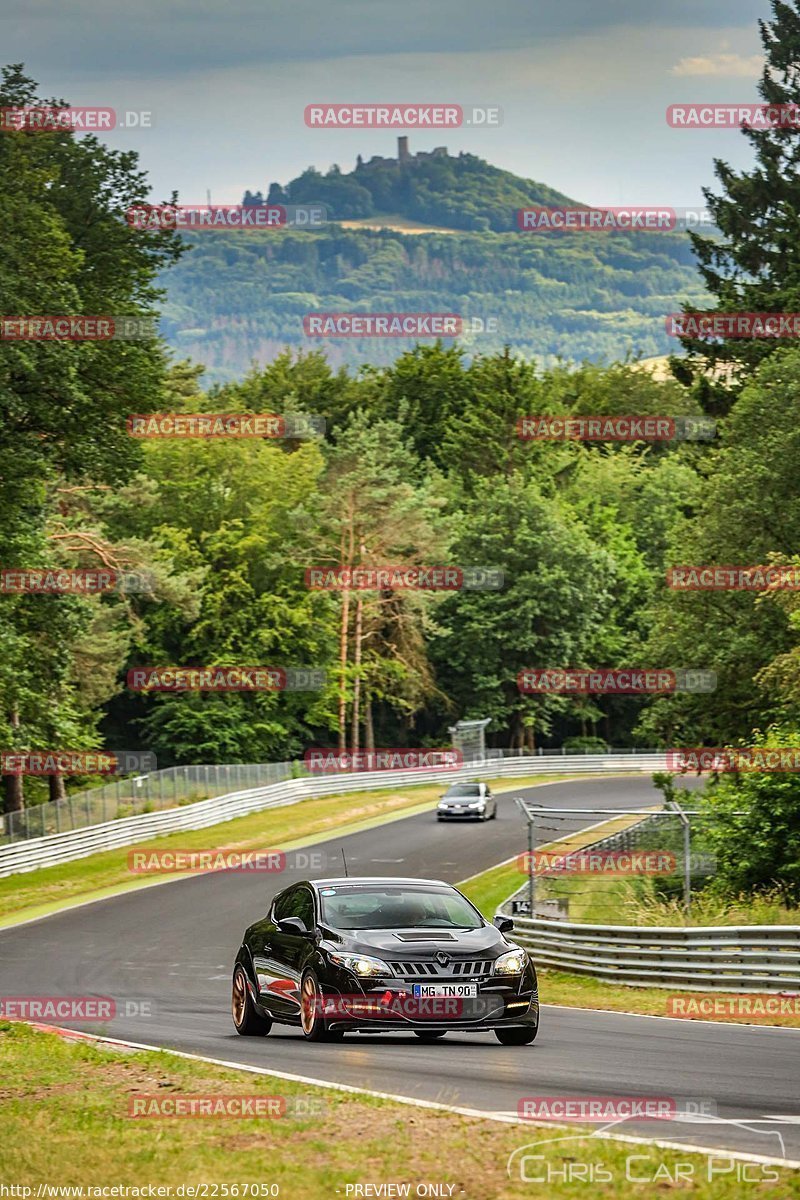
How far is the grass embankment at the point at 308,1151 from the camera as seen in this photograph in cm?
792

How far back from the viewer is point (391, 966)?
13555mm

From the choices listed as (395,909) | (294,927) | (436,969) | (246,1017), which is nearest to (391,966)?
(436,969)

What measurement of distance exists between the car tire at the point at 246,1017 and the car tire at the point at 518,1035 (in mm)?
2389

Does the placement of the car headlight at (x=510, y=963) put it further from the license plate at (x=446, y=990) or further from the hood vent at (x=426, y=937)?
the hood vent at (x=426, y=937)

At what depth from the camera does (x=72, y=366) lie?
33156mm

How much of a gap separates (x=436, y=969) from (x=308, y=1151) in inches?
189

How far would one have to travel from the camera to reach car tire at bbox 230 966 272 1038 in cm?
1569

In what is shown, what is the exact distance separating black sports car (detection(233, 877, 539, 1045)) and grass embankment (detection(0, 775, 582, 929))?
74.1 feet

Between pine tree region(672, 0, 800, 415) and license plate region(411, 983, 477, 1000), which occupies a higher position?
pine tree region(672, 0, 800, 415)

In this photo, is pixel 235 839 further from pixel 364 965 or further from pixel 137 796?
pixel 364 965

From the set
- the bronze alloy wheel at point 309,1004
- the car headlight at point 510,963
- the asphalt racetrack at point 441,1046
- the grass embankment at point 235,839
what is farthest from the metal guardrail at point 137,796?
the car headlight at point 510,963

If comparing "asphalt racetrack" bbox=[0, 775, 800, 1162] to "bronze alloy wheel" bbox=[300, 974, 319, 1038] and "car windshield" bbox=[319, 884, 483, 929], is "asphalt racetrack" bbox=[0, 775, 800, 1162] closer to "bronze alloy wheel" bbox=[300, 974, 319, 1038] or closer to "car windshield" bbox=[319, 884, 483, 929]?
"bronze alloy wheel" bbox=[300, 974, 319, 1038]

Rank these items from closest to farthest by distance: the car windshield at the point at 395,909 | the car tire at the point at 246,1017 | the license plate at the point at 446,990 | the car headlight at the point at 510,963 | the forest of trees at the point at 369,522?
1. the license plate at the point at 446,990
2. the car headlight at the point at 510,963
3. the car windshield at the point at 395,909
4. the car tire at the point at 246,1017
5. the forest of trees at the point at 369,522

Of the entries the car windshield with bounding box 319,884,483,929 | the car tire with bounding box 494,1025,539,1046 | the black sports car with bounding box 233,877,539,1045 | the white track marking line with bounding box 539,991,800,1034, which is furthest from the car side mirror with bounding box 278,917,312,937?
the white track marking line with bounding box 539,991,800,1034
